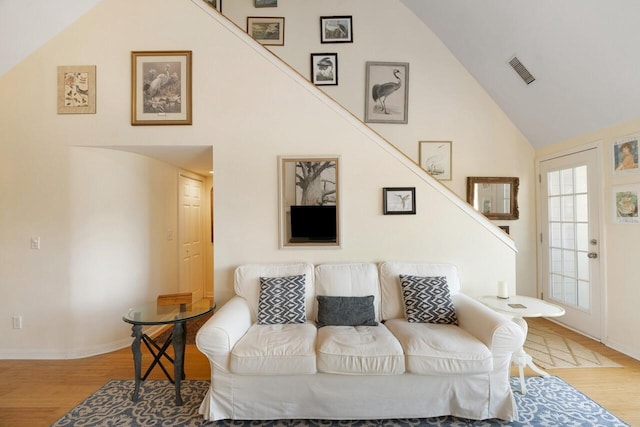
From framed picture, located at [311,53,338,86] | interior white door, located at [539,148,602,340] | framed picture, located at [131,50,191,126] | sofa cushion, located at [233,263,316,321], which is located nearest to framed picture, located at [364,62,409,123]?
framed picture, located at [311,53,338,86]

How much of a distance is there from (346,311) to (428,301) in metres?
0.66

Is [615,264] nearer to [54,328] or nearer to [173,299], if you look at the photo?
[173,299]

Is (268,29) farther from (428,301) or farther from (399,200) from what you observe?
(428,301)

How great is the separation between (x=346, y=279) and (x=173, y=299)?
1.47 m

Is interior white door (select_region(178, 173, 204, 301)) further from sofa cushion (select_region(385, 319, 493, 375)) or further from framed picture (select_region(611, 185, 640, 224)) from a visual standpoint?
framed picture (select_region(611, 185, 640, 224))

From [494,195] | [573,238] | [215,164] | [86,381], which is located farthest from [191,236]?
[573,238]

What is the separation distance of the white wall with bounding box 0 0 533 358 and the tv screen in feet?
0.41

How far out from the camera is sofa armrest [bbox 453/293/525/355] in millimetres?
1833

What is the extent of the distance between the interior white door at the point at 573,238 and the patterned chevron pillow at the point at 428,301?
201 centimetres

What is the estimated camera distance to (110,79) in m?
2.70

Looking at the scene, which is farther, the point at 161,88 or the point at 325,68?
the point at 325,68

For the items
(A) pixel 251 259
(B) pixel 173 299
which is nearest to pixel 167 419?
(B) pixel 173 299

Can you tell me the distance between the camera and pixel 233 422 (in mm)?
1869

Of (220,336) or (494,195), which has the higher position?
(494,195)
